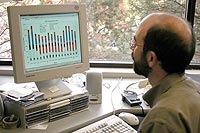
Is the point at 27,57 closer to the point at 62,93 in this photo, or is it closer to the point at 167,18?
the point at 62,93

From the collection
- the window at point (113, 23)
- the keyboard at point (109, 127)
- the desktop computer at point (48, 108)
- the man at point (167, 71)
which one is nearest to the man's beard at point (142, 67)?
the man at point (167, 71)

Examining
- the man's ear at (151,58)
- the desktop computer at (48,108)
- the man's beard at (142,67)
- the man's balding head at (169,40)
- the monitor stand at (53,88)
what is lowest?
the desktop computer at (48,108)

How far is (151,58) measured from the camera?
49.5 inches

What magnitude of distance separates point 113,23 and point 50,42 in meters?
0.83

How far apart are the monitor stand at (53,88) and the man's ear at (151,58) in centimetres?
56

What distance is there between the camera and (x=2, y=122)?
1538mm

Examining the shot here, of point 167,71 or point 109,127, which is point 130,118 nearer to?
point 109,127

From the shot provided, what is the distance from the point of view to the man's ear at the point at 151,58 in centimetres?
124

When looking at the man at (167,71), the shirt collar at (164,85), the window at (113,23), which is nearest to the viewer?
the man at (167,71)

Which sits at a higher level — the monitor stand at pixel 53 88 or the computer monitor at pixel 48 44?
the computer monitor at pixel 48 44

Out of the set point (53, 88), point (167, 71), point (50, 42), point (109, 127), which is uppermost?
point (50, 42)

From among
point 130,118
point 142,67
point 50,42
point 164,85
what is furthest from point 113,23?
point 164,85

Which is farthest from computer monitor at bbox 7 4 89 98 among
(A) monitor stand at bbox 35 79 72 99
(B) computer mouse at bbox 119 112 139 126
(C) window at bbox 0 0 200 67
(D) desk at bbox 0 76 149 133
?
(C) window at bbox 0 0 200 67

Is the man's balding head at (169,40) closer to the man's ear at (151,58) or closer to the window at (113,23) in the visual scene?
the man's ear at (151,58)
